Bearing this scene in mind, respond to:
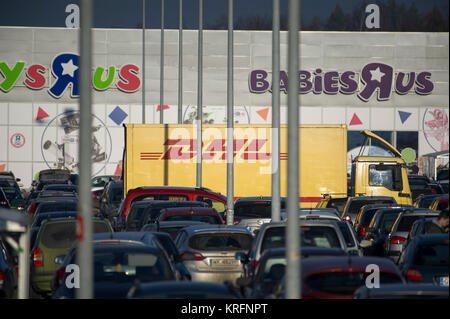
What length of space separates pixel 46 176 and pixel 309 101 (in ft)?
59.1

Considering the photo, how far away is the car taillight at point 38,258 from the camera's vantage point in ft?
58.2

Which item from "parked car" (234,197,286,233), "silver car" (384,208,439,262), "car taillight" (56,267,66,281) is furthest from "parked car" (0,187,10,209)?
"car taillight" (56,267,66,281)

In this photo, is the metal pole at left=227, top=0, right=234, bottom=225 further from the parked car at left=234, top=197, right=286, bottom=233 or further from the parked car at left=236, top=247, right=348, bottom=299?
the parked car at left=236, top=247, right=348, bottom=299

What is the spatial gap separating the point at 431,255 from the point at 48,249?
24.1 ft

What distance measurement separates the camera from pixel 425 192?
126 feet

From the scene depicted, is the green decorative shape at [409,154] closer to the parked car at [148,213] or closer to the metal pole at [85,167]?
the parked car at [148,213]

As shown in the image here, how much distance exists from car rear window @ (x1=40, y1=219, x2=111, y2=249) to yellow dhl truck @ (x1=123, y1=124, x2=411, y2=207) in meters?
14.6

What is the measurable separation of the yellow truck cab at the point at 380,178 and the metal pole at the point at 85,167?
83.3ft

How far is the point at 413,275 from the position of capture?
540 inches

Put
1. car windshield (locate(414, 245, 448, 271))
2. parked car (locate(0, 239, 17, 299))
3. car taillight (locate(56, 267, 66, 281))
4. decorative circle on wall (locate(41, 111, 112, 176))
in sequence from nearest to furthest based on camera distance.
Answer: parked car (locate(0, 239, 17, 299))
car taillight (locate(56, 267, 66, 281))
car windshield (locate(414, 245, 448, 271))
decorative circle on wall (locate(41, 111, 112, 176))

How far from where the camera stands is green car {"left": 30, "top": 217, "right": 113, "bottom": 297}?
17453mm

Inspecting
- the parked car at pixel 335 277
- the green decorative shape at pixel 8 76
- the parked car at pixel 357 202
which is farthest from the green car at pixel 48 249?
the green decorative shape at pixel 8 76

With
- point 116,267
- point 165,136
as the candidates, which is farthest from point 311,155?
point 116,267
